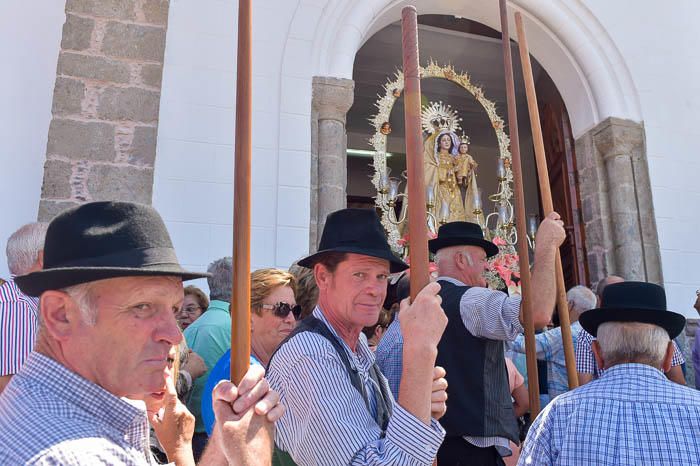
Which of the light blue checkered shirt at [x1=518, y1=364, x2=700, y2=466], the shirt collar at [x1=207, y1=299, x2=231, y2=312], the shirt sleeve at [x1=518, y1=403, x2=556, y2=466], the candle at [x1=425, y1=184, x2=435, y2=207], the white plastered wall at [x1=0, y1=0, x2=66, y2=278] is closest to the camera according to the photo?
the light blue checkered shirt at [x1=518, y1=364, x2=700, y2=466]

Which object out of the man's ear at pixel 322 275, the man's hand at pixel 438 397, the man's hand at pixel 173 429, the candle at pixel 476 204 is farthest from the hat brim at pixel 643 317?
the candle at pixel 476 204

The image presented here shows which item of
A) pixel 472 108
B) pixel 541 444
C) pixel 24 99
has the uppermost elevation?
pixel 472 108

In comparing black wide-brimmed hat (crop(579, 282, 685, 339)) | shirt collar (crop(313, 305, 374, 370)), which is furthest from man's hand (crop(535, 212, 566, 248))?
shirt collar (crop(313, 305, 374, 370))

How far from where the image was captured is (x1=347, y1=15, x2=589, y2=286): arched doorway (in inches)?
257

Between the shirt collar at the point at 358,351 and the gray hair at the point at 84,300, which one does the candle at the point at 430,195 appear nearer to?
the shirt collar at the point at 358,351

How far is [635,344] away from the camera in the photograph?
74.7 inches

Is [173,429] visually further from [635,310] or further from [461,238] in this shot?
[461,238]

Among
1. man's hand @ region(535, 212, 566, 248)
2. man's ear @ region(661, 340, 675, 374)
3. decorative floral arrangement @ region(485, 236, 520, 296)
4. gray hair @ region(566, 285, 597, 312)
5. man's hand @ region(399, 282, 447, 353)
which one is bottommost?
man's ear @ region(661, 340, 675, 374)

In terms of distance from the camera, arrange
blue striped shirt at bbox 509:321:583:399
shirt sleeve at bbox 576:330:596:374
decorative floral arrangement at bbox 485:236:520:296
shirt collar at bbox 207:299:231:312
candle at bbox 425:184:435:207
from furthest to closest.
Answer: candle at bbox 425:184:435:207, decorative floral arrangement at bbox 485:236:520:296, blue striped shirt at bbox 509:321:583:399, shirt sleeve at bbox 576:330:596:374, shirt collar at bbox 207:299:231:312

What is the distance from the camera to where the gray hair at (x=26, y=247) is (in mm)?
2664

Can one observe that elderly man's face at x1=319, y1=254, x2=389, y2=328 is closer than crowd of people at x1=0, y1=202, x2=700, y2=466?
No

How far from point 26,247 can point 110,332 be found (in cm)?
182

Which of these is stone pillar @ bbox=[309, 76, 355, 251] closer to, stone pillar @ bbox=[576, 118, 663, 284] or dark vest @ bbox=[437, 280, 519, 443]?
dark vest @ bbox=[437, 280, 519, 443]

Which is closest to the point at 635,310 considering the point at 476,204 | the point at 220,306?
the point at 220,306
